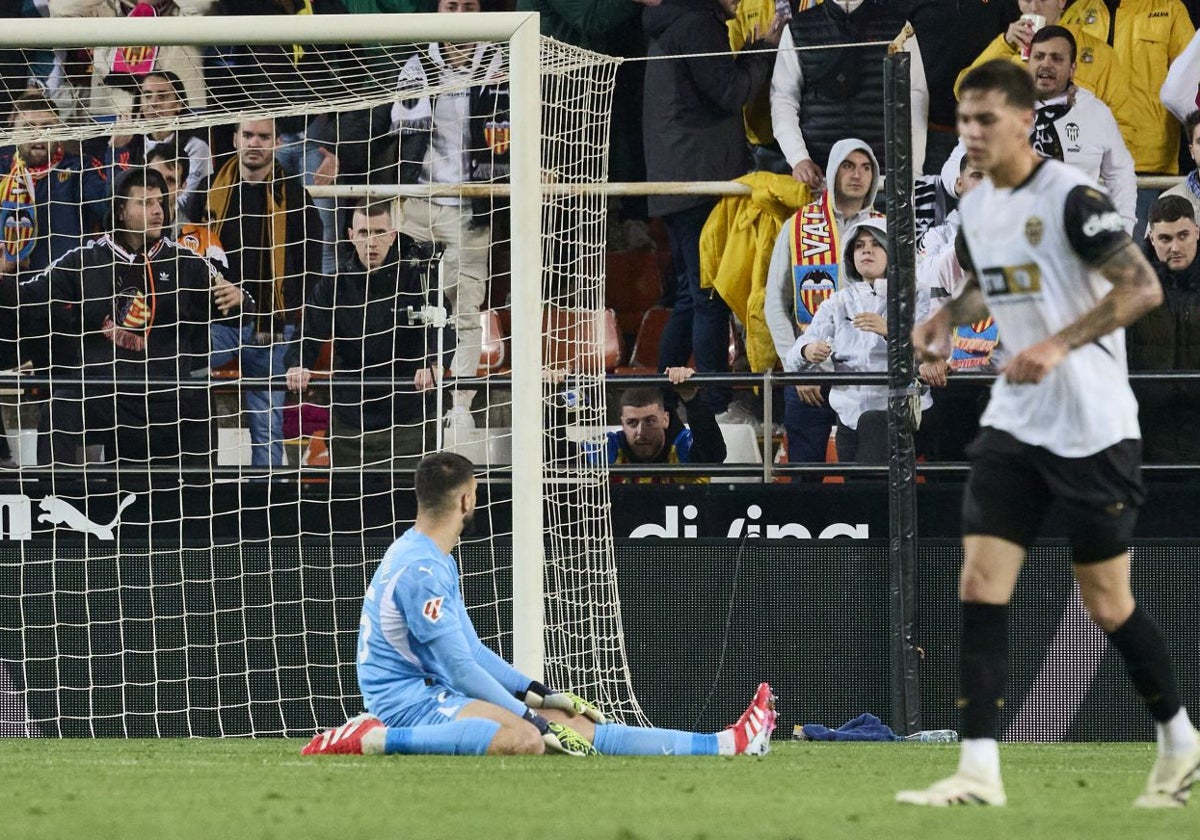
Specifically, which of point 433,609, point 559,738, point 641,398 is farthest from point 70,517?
point 559,738

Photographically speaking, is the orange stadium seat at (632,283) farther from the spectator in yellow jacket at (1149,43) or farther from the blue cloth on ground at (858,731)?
the blue cloth on ground at (858,731)

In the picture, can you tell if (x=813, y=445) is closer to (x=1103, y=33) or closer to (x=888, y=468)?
(x=888, y=468)

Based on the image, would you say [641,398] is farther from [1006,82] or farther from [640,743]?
[1006,82]

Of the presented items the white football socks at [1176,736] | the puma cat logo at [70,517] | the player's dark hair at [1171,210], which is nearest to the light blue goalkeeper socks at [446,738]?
the white football socks at [1176,736]

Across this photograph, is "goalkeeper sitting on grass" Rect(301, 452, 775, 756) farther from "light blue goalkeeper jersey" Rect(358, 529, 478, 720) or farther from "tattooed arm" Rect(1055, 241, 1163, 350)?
"tattooed arm" Rect(1055, 241, 1163, 350)

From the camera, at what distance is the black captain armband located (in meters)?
4.78

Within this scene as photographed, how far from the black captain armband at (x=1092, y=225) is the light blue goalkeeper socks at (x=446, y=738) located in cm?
310

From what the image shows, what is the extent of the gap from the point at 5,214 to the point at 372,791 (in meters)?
6.51

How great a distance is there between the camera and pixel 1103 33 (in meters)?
10.7

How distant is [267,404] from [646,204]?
2699 mm

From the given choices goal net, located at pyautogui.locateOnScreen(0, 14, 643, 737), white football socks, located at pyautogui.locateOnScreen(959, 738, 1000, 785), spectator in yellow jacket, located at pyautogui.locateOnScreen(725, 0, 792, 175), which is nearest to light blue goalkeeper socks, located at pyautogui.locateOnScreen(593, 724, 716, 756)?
goal net, located at pyautogui.locateOnScreen(0, 14, 643, 737)

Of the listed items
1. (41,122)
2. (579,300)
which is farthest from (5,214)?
(579,300)

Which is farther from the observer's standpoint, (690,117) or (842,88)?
(690,117)

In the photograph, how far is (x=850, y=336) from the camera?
33.3 ft
